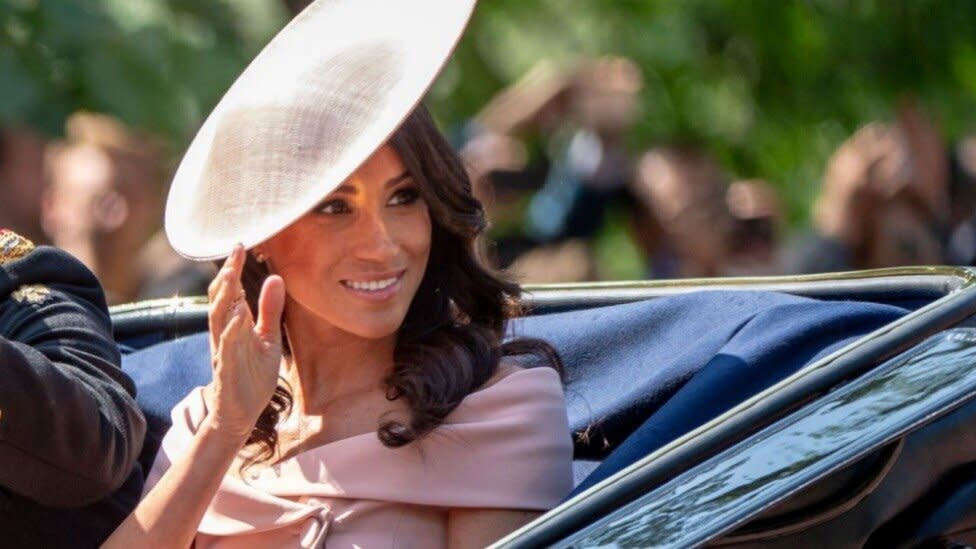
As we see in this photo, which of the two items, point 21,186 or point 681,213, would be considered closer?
point 21,186

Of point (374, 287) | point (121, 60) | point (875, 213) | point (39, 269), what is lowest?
point (875, 213)

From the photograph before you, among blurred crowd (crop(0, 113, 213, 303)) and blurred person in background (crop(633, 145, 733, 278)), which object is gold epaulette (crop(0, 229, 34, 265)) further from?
blurred person in background (crop(633, 145, 733, 278))

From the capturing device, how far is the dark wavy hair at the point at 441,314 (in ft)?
8.90

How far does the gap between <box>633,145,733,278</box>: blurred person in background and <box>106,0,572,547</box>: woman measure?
3.57 m

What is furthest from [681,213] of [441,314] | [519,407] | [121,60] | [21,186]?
[519,407]

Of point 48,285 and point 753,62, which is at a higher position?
point 48,285

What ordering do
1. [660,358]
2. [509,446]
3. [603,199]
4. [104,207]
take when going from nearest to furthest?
[509,446] → [660,358] → [104,207] → [603,199]

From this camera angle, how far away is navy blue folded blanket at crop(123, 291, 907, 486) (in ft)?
8.79

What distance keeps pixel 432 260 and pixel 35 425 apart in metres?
0.62

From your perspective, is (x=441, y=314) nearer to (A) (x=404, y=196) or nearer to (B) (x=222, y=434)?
(A) (x=404, y=196)

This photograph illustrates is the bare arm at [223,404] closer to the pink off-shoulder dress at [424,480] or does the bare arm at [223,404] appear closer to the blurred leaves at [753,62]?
the pink off-shoulder dress at [424,480]

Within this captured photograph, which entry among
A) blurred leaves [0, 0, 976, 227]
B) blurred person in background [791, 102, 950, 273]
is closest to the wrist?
blurred leaves [0, 0, 976, 227]

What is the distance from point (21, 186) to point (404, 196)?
2.85m

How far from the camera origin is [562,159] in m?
7.04
